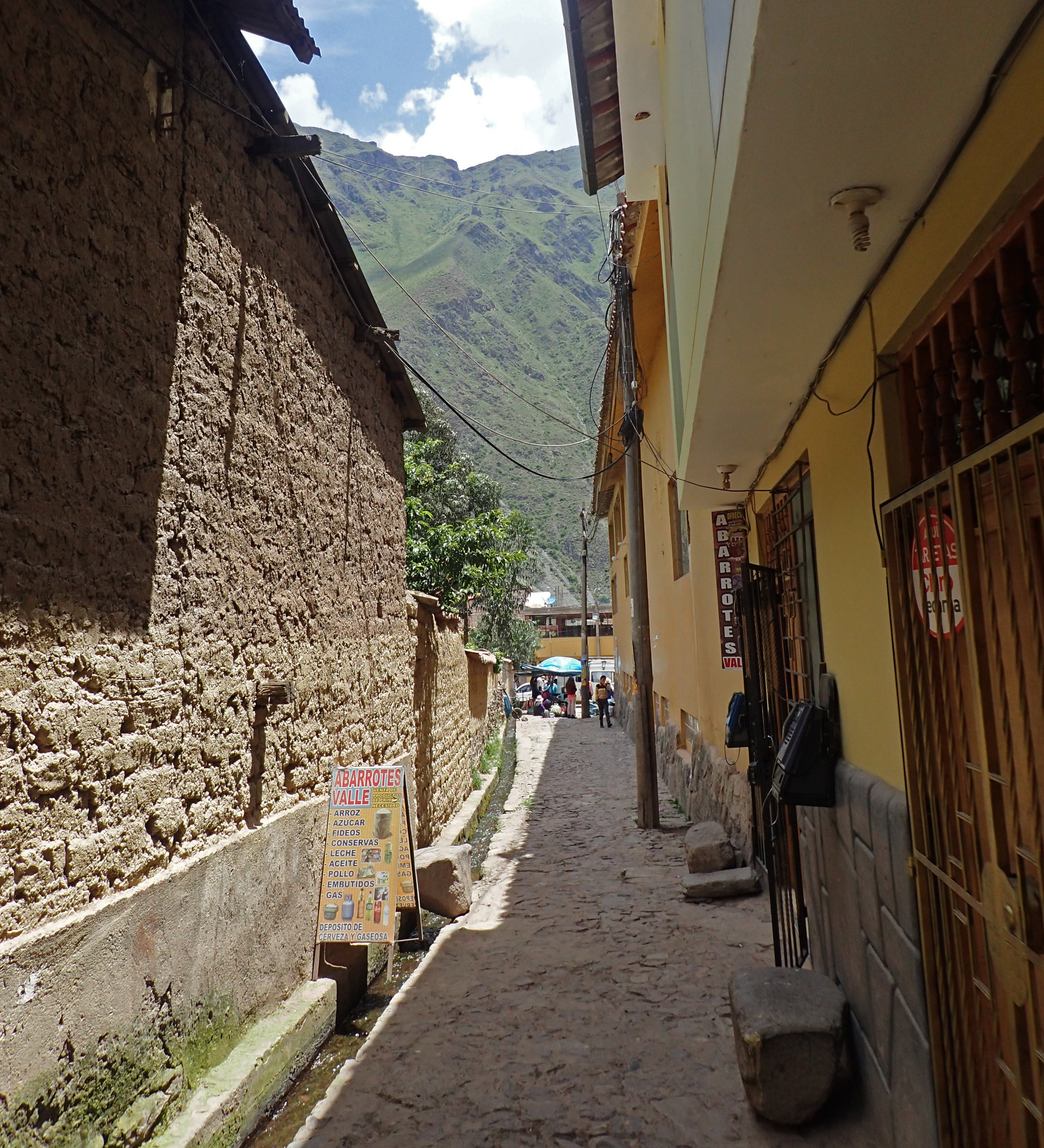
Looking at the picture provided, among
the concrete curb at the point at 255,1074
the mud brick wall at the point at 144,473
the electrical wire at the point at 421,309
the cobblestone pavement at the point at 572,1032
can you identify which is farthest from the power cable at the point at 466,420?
the concrete curb at the point at 255,1074

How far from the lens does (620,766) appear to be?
14828 millimetres

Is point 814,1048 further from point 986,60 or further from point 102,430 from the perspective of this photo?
point 102,430

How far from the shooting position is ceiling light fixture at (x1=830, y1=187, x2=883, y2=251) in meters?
2.31

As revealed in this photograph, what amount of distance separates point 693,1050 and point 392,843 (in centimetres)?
213

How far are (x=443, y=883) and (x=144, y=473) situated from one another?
4228 mm

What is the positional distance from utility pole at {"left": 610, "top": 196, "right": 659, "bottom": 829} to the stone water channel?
Answer: 2.44 meters

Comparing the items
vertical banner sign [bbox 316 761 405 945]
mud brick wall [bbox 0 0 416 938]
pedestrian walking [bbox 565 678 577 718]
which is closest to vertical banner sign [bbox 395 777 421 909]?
vertical banner sign [bbox 316 761 405 945]

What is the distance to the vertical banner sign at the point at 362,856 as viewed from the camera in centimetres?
489

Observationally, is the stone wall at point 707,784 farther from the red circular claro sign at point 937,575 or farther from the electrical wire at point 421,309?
the red circular claro sign at point 937,575

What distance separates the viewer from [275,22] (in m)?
4.32

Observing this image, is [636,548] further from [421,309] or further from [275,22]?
[275,22]

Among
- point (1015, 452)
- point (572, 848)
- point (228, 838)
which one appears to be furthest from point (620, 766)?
point (1015, 452)

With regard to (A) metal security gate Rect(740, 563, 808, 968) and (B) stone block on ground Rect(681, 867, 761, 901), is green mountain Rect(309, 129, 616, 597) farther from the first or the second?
(B) stone block on ground Rect(681, 867, 761, 901)

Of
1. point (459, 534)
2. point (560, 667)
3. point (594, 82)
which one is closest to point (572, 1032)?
point (594, 82)
